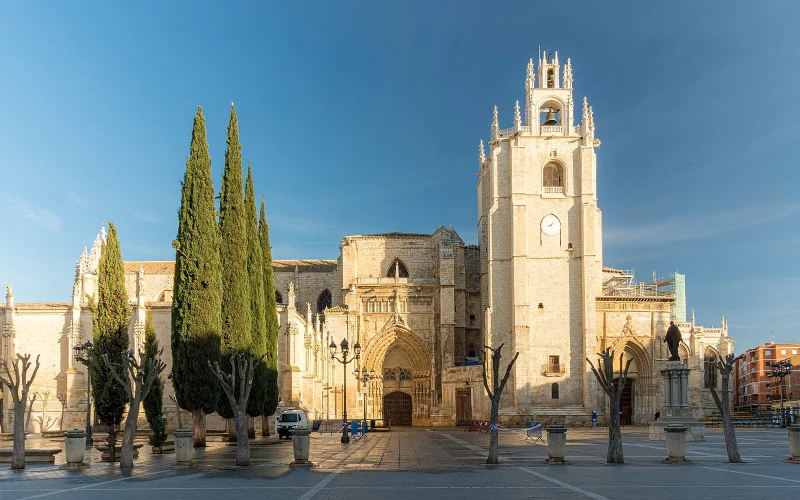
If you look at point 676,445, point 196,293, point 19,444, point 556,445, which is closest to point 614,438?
point 556,445

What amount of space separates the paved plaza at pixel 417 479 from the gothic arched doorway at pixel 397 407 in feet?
122

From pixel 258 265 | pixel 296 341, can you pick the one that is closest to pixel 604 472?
pixel 258 265

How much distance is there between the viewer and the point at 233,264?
28.3 meters

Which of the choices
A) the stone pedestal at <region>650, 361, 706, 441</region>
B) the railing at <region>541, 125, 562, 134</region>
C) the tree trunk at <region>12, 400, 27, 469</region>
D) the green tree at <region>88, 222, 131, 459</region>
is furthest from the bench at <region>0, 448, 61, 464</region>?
the railing at <region>541, 125, 562, 134</region>

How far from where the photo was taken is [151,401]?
25.8m

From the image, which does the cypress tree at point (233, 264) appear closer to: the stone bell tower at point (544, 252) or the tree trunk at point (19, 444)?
the tree trunk at point (19, 444)

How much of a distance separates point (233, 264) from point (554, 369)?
31257 millimetres

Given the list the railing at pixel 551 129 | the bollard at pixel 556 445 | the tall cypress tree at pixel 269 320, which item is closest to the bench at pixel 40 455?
the bollard at pixel 556 445

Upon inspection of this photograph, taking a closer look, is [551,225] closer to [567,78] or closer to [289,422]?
[567,78]

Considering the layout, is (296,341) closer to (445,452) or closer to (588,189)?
(445,452)

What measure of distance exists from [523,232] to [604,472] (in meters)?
38.1

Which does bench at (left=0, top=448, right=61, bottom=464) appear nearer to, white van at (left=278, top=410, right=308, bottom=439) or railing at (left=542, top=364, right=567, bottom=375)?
white van at (left=278, top=410, right=308, bottom=439)

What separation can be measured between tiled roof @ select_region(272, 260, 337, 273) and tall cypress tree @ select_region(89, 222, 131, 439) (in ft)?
120

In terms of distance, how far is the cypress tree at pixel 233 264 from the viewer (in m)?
27.9
